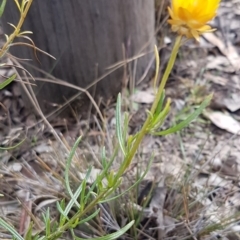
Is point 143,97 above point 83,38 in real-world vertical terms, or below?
below

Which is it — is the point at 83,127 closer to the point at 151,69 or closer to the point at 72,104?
the point at 72,104

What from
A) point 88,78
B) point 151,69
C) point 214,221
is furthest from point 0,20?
point 214,221

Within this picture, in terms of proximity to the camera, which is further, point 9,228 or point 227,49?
point 227,49

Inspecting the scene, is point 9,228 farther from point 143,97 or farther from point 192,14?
point 143,97

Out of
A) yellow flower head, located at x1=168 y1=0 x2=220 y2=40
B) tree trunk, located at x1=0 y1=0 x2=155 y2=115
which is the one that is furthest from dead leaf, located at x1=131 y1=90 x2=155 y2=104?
yellow flower head, located at x1=168 y1=0 x2=220 y2=40

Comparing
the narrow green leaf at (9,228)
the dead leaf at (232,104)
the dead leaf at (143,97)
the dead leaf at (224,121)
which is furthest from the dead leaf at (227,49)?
the narrow green leaf at (9,228)

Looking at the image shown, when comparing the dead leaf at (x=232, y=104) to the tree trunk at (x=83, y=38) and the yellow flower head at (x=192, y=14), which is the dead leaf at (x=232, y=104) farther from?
the yellow flower head at (x=192, y=14)

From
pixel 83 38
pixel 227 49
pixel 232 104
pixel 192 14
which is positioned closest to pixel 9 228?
pixel 192 14
